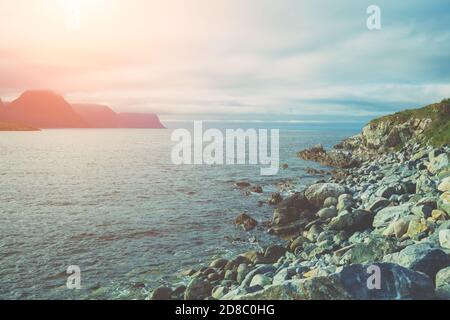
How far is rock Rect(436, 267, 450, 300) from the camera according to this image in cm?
881

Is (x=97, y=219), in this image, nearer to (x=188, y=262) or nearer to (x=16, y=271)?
(x=16, y=271)

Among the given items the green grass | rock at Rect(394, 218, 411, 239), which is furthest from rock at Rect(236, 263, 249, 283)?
the green grass

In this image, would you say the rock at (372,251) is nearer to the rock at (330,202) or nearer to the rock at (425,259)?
the rock at (425,259)

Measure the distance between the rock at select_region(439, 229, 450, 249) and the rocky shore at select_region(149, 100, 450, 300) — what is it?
40mm

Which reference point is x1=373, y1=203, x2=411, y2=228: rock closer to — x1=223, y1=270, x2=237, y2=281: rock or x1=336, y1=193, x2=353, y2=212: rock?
x1=336, y1=193, x2=353, y2=212: rock

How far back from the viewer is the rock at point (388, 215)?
16.1 metres

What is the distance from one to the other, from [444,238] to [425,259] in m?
1.92

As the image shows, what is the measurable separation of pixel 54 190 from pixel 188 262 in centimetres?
2437

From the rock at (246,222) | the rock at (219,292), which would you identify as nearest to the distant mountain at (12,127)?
the rock at (246,222)

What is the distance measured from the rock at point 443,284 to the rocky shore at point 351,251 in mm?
23

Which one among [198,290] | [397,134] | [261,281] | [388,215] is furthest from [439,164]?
[397,134]

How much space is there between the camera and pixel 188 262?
56.1ft

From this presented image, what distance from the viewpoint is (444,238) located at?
11.3 metres
